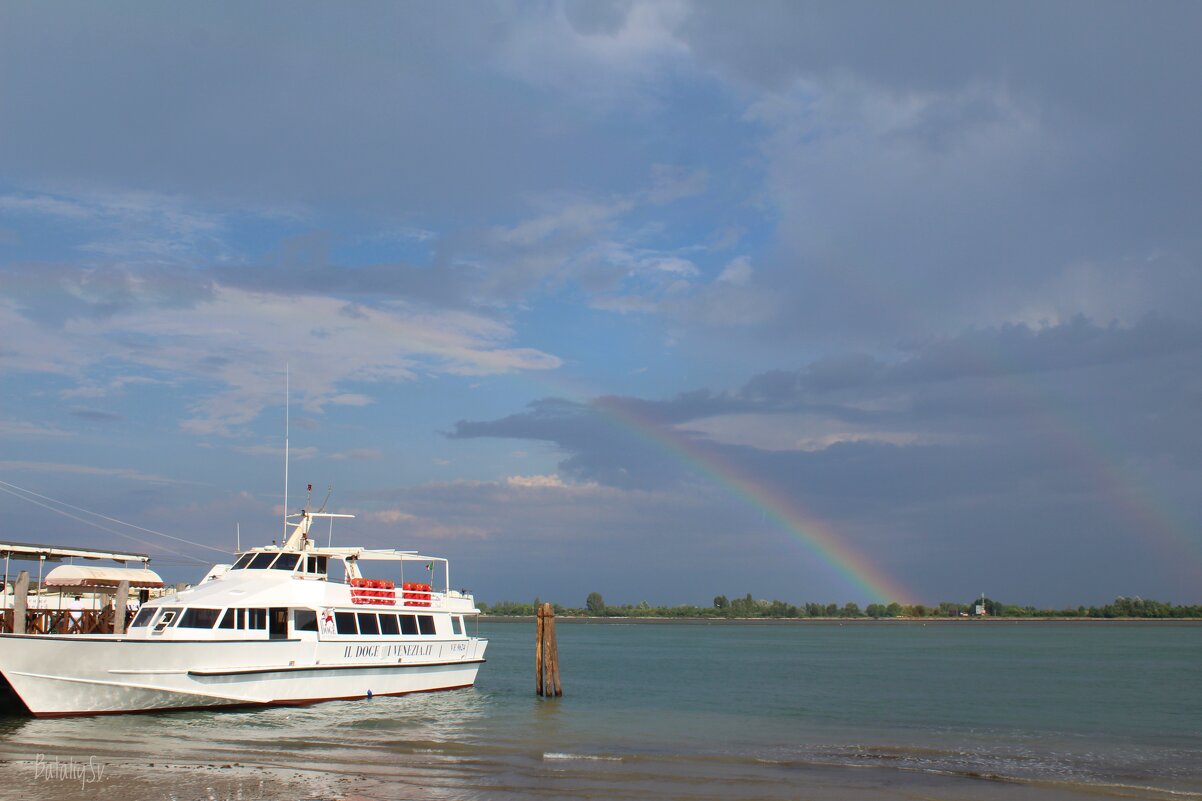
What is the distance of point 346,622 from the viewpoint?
31312 mm

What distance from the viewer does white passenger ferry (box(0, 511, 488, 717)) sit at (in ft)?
84.8

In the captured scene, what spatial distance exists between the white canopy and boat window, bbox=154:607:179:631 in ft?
28.3

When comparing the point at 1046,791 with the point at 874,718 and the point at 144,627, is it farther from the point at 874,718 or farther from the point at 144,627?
the point at 144,627

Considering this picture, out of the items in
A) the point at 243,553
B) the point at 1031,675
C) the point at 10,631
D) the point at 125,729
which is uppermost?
the point at 243,553

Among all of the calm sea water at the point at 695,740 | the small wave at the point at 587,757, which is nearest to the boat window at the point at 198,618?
the calm sea water at the point at 695,740

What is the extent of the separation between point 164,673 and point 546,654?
14049 millimetres

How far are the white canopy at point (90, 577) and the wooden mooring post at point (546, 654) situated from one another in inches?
609

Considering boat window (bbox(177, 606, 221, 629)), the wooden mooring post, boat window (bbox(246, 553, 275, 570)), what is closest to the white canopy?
boat window (bbox(246, 553, 275, 570))

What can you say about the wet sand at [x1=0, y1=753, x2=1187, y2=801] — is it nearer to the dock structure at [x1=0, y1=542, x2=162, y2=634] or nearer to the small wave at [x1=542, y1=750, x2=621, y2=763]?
the small wave at [x1=542, y1=750, x2=621, y2=763]

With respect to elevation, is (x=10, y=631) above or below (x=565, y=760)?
above

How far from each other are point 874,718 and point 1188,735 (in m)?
9.77

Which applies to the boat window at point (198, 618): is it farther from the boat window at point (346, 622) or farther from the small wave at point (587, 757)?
the small wave at point (587, 757)

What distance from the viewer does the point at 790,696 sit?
42.2 metres

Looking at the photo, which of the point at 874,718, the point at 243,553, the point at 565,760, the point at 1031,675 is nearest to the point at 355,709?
the point at 243,553
